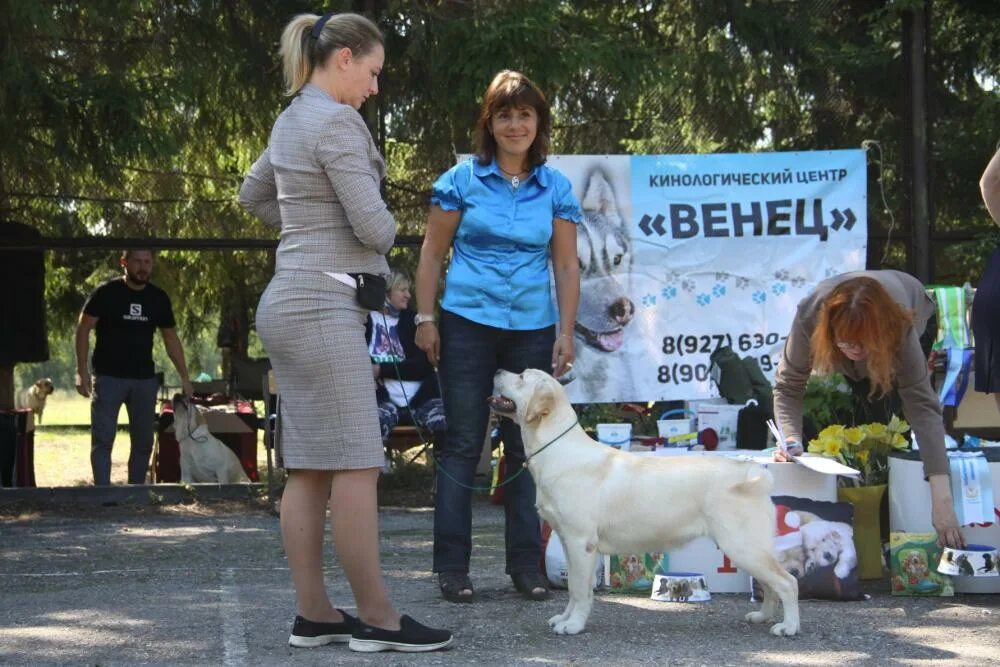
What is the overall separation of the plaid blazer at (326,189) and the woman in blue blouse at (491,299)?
88 cm

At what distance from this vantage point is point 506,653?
154 inches

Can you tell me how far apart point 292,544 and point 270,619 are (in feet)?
2.26

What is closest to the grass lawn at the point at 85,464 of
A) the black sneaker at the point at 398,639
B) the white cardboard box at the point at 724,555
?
the white cardboard box at the point at 724,555

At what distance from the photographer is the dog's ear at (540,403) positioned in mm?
4352

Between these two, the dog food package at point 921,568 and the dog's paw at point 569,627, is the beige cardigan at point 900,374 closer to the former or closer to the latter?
the dog food package at point 921,568

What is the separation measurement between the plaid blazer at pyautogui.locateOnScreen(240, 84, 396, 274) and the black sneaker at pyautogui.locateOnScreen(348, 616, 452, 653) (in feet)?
3.38

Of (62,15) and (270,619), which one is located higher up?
(62,15)

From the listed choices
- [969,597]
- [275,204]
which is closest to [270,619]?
[275,204]

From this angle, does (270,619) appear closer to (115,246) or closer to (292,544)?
(292,544)

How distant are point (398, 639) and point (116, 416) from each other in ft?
17.9

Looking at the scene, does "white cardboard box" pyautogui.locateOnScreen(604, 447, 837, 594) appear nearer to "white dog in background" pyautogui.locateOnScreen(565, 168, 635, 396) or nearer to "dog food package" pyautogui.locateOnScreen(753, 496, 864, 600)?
"dog food package" pyautogui.locateOnScreen(753, 496, 864, 600)

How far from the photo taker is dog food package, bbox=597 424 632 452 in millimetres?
6234

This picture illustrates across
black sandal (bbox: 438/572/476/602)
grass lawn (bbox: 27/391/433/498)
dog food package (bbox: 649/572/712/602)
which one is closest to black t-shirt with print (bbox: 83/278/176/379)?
grass lawn (bbox: 27/391/433/498)

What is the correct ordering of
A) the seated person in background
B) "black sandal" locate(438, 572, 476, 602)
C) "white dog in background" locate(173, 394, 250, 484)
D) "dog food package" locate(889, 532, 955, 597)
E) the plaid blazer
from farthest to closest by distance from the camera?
1. "white dog in background" locate(173, 394, 250, 484)
2. the seated person in background
3. "dog food package" locate(889, 532, 955, 597)
4. "black sandal" locate(438, 572, 476, 602)
5. the plaid blazer
